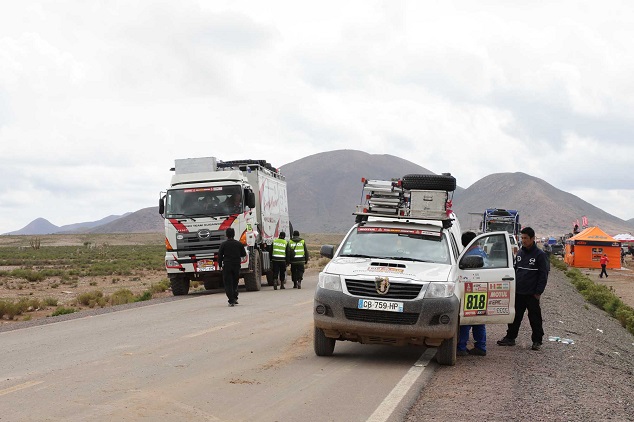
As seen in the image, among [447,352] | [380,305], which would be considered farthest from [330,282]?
[447,352]

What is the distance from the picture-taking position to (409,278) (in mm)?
9445

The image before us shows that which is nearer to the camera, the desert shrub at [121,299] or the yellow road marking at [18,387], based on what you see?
the yellow road marking at [18,387]

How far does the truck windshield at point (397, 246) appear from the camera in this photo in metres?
10.4

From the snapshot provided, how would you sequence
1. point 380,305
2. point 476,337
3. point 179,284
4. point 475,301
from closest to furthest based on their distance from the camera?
point 380,305 → point 475,301 → point 476,337 → point 179,284

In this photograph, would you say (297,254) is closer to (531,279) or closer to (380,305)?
(531,279)

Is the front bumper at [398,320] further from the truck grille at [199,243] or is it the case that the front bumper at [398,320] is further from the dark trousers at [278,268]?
the dark trousers at [278,268]

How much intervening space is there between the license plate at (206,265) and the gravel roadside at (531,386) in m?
10.6

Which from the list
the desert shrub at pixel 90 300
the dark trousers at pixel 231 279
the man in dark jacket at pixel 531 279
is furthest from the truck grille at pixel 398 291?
the desert shrub at pixel 90 300

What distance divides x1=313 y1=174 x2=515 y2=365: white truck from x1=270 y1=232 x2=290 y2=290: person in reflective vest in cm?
1233

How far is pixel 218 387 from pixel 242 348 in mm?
2901

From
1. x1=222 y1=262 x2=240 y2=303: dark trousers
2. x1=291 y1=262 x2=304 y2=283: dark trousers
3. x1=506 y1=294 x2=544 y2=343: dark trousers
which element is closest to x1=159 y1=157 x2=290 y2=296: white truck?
x1=291 y1=262 x2=304 y2=283: dark trousers

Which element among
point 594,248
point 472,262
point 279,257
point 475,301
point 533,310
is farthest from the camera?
point 594,248

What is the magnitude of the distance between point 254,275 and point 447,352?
571 inches

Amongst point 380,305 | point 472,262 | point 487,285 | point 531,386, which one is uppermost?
point 472,262
